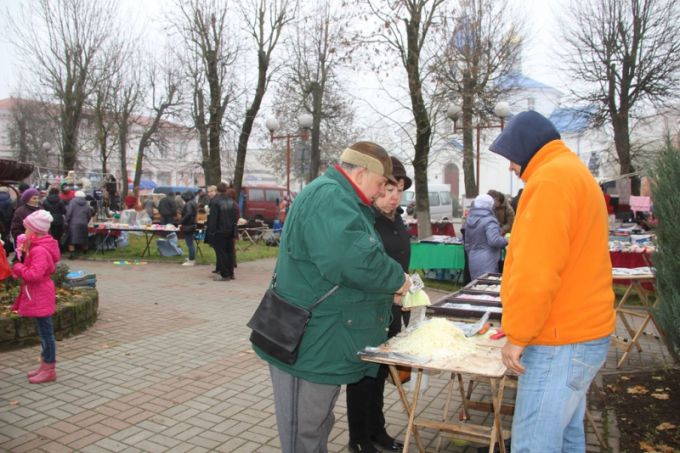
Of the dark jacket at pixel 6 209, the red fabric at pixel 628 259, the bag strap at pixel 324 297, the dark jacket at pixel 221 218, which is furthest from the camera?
the dark jacket at pixel 6 209

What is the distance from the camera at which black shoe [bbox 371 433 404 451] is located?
12.5 feet

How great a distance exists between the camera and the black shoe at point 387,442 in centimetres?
380

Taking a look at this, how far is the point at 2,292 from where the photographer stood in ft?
22.0

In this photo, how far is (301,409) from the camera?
101 inches

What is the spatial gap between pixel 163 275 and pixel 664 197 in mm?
9356

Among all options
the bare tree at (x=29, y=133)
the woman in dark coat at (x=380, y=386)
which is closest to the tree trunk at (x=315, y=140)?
the woman in dark coat at (x=380, y=386)

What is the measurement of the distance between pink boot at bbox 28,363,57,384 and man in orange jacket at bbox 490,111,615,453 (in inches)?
170

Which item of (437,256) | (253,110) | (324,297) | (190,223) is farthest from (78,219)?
(324,297)

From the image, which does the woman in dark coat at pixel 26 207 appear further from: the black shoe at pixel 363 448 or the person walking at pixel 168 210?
the black shoe at pixel 363 448

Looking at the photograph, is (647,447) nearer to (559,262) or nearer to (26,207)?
(559,262)

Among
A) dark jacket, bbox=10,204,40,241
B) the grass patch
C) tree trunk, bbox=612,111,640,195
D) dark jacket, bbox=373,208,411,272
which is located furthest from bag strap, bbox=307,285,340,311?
tree trunk, bbox=612,111,640,195

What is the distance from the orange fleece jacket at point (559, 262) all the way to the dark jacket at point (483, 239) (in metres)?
4.26

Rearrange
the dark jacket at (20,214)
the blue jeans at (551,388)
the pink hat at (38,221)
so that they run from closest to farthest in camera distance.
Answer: the blue jeans at (551,388), the pink hat at (38,221), the dark jacket at (20,214)

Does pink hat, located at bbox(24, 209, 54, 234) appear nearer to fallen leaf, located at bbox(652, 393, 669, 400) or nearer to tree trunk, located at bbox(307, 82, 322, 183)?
fallen leaf, located at bbox(652, 393, 669, 400)
